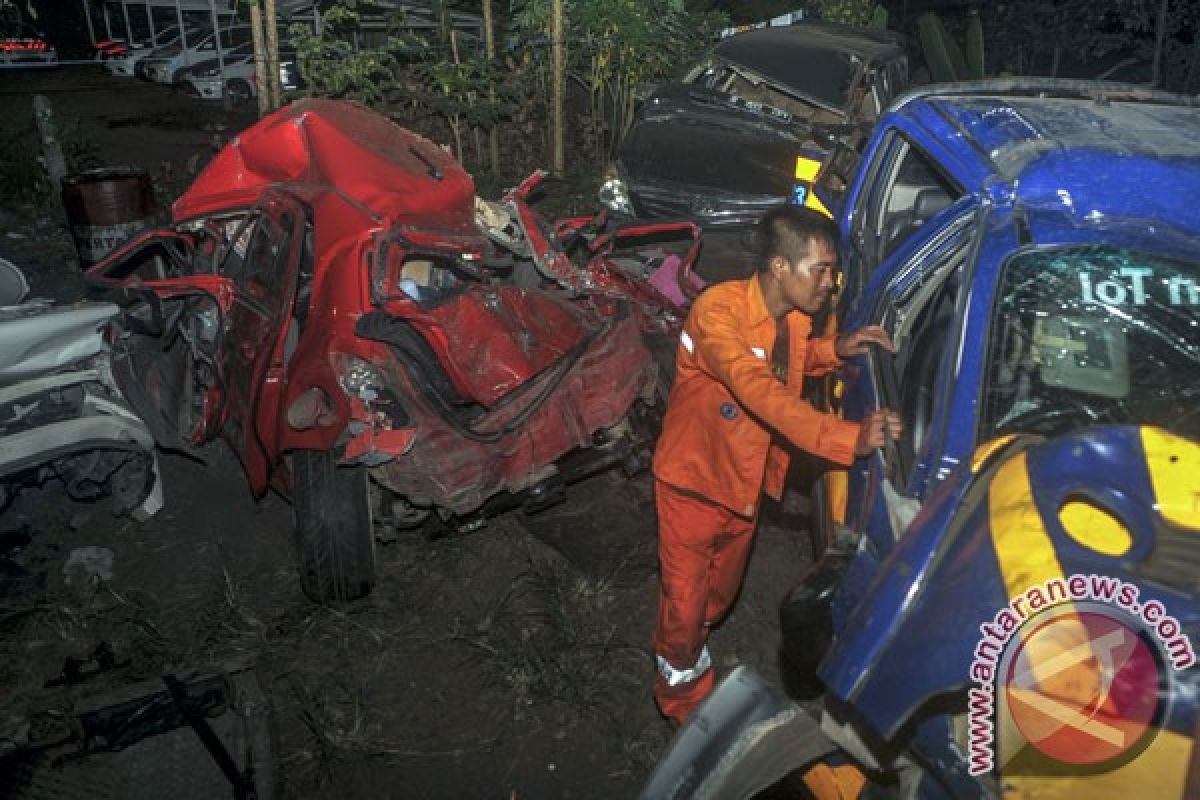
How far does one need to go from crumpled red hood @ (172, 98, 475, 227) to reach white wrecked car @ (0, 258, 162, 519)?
0.79 metres

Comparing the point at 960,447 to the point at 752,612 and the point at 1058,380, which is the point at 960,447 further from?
the point at 752,612

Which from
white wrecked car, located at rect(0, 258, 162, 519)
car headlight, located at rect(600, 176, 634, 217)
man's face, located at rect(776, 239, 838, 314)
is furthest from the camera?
car headlight, located at rect(600, 176, 634, 217)

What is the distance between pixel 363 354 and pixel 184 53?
15.4 m

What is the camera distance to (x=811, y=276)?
2748mm

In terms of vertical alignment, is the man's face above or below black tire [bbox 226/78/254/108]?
above

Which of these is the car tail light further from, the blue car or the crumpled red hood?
the blue car

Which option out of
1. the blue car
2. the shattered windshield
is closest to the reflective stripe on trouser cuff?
the blue car

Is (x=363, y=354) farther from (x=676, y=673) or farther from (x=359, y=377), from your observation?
(x=676, y=673)

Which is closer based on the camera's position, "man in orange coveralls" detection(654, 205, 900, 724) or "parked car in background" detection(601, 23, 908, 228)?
"man in orange coveralls" detection(654, 205, 900, 724)

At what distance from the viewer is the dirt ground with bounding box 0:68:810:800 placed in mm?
3189

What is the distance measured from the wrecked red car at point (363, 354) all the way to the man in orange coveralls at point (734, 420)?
2.84ft

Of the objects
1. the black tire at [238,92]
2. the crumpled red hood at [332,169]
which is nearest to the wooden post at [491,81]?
the crumpled red hood at [332,169]

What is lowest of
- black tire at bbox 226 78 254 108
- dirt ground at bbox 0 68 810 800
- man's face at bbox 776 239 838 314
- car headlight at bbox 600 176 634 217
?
black tire at bbox 226 78 254 108

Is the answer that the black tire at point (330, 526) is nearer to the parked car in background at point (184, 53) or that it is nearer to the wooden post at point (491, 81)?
the wooden post at point (491, 81)
